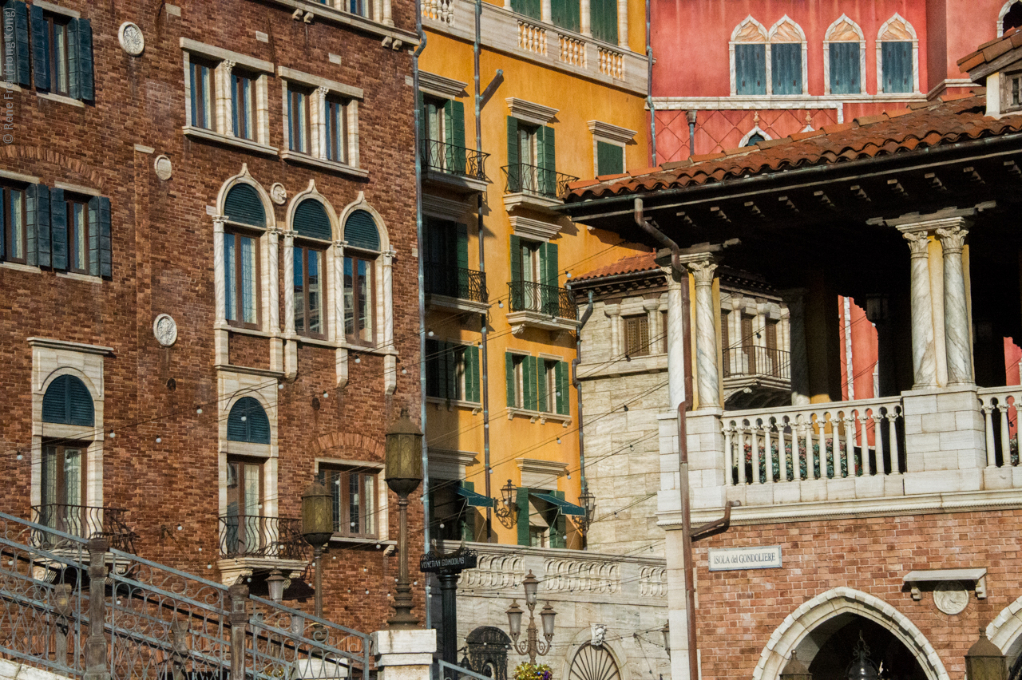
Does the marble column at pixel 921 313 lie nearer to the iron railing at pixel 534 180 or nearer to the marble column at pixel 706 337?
the marble column at pixel 706 337

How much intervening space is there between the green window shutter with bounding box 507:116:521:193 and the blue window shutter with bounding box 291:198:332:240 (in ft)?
35.4

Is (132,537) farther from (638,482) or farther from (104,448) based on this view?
(638,482)

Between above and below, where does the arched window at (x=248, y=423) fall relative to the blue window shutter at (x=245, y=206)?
below

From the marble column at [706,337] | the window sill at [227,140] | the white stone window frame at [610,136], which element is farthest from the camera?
the white stone window frame at [610,136]

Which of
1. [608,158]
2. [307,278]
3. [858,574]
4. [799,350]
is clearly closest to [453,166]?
[608,158]

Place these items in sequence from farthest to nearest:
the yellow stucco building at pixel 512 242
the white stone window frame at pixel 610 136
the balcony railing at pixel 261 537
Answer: the white stone window frame at pixel 610 136 → the yellow stucco building at pixel 512 242 → the balcony railing at pixel 261 537

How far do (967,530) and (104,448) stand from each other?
16.0 metres

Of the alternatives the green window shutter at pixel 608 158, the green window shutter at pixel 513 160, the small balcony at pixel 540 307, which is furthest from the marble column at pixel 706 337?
the green window shutter at pixel 608 158

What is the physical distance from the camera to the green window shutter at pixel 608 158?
49.0 meters

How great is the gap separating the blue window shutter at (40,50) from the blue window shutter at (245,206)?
14.3ft

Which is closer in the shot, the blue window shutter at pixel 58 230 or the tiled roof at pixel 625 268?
the blue window shutter at pixel 58 230

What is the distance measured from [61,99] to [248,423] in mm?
6636

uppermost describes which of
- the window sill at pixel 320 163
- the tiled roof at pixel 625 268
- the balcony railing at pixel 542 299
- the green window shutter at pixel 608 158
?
the green window shutter at pixel 608 158

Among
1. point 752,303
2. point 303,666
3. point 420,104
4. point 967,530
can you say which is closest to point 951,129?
point 967,530
